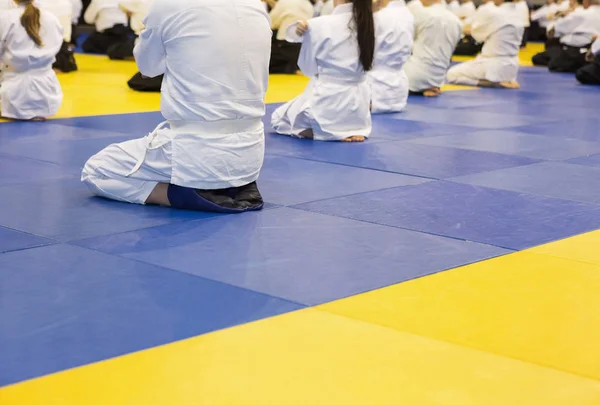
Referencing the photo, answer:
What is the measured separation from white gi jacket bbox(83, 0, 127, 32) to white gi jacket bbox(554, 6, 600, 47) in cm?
645

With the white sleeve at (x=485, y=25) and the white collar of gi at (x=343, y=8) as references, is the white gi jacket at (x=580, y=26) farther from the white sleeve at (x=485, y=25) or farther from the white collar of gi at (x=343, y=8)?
the white collar of gi at (x=343, y=8)

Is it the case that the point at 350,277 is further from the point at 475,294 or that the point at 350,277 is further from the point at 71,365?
the point at 71,365

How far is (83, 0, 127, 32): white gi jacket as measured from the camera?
13.5 m

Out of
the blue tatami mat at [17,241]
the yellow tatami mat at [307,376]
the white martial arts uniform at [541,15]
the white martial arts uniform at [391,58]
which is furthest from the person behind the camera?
the white martial arts uniform at [541,15]

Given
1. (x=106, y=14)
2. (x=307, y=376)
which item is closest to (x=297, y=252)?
(x=307, y=376)

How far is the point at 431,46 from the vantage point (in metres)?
10.3

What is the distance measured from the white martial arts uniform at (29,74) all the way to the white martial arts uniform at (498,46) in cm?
584

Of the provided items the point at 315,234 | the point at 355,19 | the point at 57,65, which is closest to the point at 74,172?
the point at 315,234

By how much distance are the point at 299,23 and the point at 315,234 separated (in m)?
2.88

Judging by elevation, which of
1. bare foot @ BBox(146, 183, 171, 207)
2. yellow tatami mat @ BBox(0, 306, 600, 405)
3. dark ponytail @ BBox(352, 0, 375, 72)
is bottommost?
bare foot @ BBox(146, 183, 171, 207)

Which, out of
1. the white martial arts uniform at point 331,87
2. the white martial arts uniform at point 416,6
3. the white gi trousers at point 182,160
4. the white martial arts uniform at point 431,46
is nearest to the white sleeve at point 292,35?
the white martial arts uniform at point 331,87

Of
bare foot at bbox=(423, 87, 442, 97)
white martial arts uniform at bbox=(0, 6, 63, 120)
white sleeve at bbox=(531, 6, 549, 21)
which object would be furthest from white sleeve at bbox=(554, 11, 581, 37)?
white martial arts uniform at bbox=(0, 6, 63, 120)

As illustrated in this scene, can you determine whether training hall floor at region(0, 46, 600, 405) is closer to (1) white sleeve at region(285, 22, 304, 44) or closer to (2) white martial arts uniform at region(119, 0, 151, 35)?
(1) white sleeve at region(285, 22, 304, 44)

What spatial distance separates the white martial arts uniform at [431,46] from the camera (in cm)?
1030
